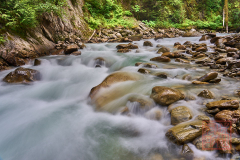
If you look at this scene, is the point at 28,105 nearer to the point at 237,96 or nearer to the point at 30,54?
the point at 30,54

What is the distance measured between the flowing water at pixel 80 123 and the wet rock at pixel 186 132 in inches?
4.2

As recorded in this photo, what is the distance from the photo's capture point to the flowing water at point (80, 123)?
2258 mm

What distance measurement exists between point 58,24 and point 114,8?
30.1 ft

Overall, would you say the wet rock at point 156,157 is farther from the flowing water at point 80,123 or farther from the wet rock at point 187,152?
the wet rock at point 187,152

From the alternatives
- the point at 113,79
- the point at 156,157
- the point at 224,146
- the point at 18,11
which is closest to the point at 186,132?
the point at 224,146

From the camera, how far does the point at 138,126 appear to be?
271 centimetres

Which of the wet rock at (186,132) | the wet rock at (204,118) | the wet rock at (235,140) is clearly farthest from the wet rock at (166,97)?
the wet rock at (235,140)

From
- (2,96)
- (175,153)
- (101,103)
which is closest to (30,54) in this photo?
(2,96)

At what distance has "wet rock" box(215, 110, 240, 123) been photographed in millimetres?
2248

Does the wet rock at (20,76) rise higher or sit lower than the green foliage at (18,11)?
lower

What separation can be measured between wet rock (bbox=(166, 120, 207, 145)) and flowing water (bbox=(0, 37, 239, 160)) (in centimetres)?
11

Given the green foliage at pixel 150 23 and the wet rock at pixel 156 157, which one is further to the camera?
the green foliage at pixel 150 23

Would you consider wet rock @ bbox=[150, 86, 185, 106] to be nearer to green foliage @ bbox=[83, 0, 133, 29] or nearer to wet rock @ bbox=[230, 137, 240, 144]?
wet rock @ bbox=[230, 137, 240, 144]

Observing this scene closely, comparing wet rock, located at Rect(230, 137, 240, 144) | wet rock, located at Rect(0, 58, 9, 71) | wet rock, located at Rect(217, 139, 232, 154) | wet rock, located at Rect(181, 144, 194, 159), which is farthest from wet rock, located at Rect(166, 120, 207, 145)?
wet rock, located at Rect(0, 58, 9, 71)
